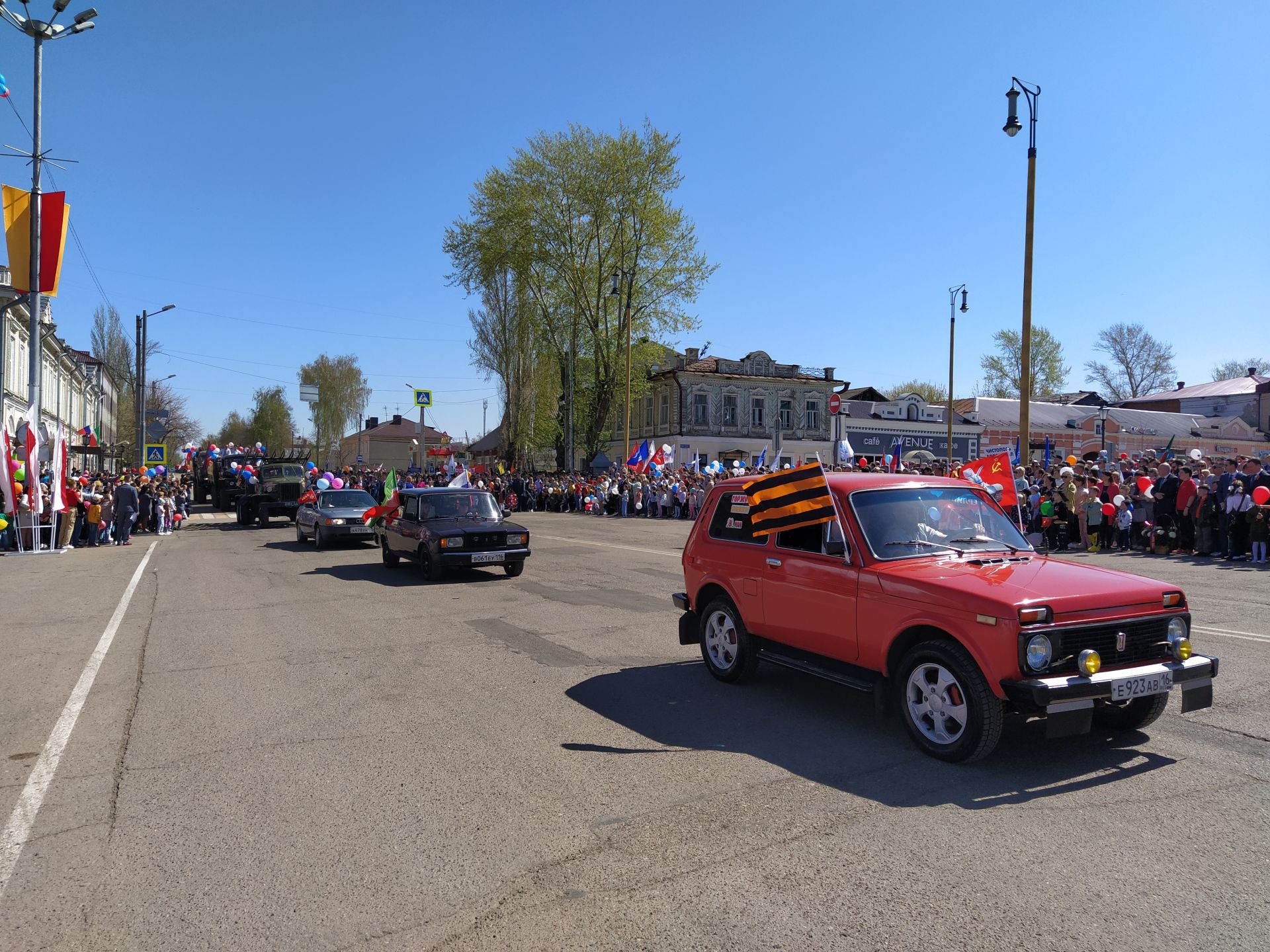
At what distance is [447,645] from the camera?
9.14 metres

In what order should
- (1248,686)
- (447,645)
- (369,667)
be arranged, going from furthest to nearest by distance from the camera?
(447,645) → (369,667) → (1248,686)

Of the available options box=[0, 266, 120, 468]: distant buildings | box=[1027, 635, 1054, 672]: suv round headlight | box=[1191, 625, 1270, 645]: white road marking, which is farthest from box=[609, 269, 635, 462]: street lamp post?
box=[1027, 635, 1054, 672]: suv round headlight

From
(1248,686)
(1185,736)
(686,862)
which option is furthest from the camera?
(1248,686)

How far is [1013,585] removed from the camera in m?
5.22

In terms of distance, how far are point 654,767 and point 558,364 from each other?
1894 inches

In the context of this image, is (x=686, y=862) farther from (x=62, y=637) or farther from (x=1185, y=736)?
(x=62, y=637)

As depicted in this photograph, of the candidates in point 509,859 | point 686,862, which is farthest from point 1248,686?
point 509,859

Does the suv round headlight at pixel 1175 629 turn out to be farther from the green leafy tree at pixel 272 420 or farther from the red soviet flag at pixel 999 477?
the green leafy tree at pixel 272 420

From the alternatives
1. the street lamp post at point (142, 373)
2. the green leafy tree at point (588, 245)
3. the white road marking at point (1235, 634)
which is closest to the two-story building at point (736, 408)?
the green leafy tree at point (588, 245)

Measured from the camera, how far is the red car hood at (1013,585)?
197 inches

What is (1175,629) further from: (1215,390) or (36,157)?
(1215,390)

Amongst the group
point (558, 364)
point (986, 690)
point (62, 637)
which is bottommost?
point (62, 637)

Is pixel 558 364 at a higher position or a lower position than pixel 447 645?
higher

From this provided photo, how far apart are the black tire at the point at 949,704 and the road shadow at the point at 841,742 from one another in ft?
0.39
